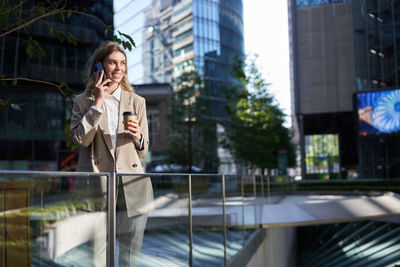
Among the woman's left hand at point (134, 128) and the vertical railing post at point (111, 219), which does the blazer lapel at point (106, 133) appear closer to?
the woman's left hand at point (134, 128)

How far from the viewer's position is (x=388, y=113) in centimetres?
3303

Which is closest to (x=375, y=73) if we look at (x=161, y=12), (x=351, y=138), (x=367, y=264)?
(x=351, y=138)

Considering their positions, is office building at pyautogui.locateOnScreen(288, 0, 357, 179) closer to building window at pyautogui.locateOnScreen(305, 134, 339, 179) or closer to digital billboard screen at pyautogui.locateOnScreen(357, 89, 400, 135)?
digital billboard screen at pyautogui.locateOnScreen(357, 89, 400, 135)

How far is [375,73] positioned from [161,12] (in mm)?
32923

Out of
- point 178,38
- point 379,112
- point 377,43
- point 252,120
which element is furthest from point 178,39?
point 379,112

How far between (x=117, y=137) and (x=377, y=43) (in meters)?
36.7

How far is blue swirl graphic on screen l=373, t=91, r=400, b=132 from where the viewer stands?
32.9 m

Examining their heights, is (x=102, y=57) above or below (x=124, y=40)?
below

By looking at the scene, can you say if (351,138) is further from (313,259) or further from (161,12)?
(313,259)

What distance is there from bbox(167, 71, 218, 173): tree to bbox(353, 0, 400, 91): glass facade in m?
12.5

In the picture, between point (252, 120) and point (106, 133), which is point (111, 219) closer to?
point (106, 133)

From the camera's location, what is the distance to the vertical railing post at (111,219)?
238cm

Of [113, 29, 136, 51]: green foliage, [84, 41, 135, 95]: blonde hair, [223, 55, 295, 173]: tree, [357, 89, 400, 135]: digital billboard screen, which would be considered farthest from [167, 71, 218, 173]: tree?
[84, 41, 135, 95]: blonde hair

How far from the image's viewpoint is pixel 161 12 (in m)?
61.2
